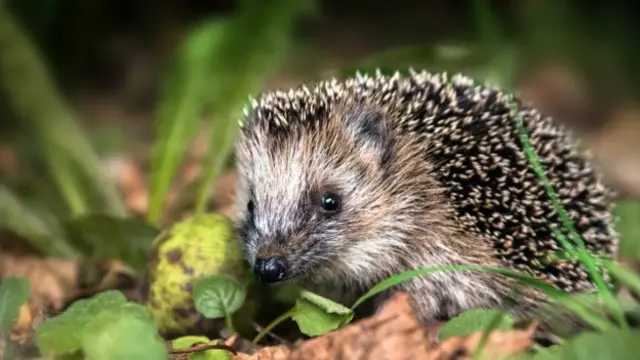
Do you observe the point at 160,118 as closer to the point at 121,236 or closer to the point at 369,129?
the point at 121,236

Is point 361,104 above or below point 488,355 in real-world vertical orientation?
above

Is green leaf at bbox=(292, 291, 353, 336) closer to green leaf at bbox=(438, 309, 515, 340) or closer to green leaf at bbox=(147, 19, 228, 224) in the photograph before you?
green leaf at bbox=(438, 309, 515, 340)

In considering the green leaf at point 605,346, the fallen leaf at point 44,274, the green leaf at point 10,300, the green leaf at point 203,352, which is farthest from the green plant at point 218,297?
the green leaf at point 605,346

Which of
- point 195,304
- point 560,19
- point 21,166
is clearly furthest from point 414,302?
point 560,19

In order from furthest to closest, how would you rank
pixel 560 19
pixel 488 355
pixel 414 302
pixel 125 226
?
pixel 560 19 → pixel 125 226 → pixel 414 302 → pixel 488 355

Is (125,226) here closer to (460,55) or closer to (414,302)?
(414,302)

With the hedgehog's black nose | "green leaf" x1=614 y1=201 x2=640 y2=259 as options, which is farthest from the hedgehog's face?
"green leaf" x1=614 y1=201 x2=640 y2=259
